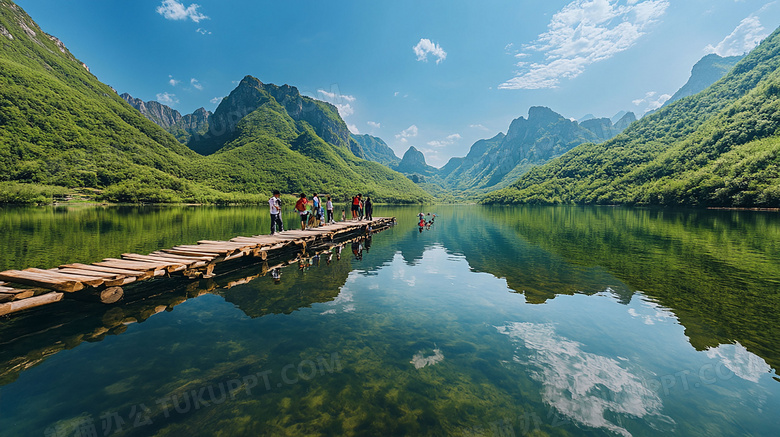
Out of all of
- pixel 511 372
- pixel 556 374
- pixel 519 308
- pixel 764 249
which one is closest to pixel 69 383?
pixel 511 372

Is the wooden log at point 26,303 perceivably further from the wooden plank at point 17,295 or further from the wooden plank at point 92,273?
the wooden plank at point 92,273

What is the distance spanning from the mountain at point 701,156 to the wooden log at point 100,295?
106092 millimetres

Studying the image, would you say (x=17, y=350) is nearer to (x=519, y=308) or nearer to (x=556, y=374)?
(x=556, y=374)

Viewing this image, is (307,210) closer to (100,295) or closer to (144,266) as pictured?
(144,266)

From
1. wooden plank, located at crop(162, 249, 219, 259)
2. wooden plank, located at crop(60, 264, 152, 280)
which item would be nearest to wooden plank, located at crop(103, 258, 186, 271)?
wooden plank, located at crop(60, 264, 152, 280)

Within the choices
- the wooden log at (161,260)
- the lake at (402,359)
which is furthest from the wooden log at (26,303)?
the wooden log at (161,260)

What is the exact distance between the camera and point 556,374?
6.84 m

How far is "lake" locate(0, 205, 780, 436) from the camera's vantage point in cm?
521

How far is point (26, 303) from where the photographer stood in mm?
8312

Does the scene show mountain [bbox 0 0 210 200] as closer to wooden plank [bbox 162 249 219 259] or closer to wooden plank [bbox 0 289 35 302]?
wooden plank [bbox 162 249 219 259]

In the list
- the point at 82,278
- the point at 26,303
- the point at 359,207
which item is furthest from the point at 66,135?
the point at 26,303

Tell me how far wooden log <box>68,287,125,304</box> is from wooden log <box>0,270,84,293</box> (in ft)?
3.06

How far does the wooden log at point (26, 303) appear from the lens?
7843 mm

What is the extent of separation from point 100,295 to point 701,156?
17256 centimetres
